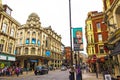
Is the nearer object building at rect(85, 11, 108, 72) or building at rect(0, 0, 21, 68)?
building at rect(0, 0, 21, 68)

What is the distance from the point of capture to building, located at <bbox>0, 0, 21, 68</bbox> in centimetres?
2794

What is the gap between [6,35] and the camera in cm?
2958

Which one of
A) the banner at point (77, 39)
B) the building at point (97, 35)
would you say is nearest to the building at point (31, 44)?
the building at point (97, 35)

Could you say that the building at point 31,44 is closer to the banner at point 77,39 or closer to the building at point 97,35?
the building at point 97,35

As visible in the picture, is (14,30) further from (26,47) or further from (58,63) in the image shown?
(58,63)

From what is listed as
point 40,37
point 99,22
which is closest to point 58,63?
point 40,37

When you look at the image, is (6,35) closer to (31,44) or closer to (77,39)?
(31,44)

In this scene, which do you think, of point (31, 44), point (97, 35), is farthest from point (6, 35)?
point (97, 35)

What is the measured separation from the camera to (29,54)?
49.1m

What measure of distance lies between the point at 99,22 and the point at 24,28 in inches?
1105

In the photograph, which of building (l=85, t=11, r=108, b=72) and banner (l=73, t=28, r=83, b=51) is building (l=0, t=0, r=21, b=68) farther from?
banner (l=73, t=28, r=83, b=51)

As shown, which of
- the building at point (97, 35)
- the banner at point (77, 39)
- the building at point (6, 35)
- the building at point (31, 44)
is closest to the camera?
the banner at point (77, 39)

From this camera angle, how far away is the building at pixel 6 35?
2794 cm

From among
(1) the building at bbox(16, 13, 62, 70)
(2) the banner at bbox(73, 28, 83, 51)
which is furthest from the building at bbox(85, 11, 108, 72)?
(2) the banner at bbox(73, 28, 83, 51)
